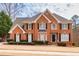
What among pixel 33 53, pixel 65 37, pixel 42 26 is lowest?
pixel 33 53

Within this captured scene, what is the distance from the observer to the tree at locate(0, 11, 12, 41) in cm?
844

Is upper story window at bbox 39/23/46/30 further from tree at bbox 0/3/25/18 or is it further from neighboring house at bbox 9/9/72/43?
tree at bbox 0/3/25/18

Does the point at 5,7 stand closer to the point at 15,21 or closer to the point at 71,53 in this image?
the point at 15,21

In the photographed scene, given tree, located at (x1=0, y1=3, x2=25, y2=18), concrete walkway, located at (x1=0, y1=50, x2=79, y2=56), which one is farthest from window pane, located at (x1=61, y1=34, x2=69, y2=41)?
tree, located at (x1=0, y1=3, x2=25, y2=18)

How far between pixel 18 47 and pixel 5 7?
1.40 feet

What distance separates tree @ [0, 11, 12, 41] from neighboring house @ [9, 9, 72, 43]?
0.05 m

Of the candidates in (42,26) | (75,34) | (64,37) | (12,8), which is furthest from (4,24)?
(75,34)

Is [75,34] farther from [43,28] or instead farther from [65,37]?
[43,28]

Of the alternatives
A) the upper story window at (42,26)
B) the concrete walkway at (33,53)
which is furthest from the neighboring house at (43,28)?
the concrete walkway at (33,53)

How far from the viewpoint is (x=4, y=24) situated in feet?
27.7

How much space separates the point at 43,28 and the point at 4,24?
1.30ft

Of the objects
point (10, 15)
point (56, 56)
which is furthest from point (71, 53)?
point (10, 15)

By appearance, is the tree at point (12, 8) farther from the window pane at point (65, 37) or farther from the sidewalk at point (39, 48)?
the window pane at point (65, 37)

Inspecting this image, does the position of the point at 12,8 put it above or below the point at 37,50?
above
